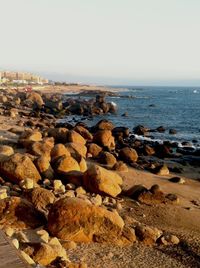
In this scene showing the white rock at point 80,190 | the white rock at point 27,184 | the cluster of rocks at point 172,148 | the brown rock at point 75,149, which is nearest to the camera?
the white rock at point 27,184

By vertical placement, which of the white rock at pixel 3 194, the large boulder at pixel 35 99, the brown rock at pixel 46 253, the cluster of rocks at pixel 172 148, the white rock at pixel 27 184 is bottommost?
the cluster of rocks at pixel 172 148

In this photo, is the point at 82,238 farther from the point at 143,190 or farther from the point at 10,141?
the point at 10,141

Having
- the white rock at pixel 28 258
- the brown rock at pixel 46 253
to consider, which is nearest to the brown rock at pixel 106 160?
the brown rock at pixel 46 253

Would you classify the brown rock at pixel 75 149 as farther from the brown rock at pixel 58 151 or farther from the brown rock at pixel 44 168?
the brown rock at pixel 44 168

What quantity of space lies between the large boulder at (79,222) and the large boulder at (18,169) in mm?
4494

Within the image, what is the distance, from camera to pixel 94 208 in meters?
11.3

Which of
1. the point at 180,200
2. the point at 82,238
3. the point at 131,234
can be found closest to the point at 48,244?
the point at 82,238

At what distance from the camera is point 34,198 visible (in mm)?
13000

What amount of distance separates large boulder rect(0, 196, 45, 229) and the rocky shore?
26 millimetres

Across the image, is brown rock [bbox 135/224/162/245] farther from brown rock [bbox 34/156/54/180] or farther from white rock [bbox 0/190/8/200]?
brown rock [bbox 34/156/54/180]

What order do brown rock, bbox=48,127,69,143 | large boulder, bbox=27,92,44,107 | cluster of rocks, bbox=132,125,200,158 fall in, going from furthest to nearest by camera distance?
large boulder, bbox=27,92,44,107 < cluster of rocks, bbox=132,125,200,158 < brown rock, bbox=48,127,69,143

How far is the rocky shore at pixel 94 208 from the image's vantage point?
10.6 meters

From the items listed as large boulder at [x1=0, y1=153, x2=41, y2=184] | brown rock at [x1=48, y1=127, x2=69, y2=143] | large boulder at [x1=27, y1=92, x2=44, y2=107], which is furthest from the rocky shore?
large boulder at [x1=27, y1=92, x2=44, y2=107]

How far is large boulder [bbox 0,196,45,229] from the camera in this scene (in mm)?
11383
